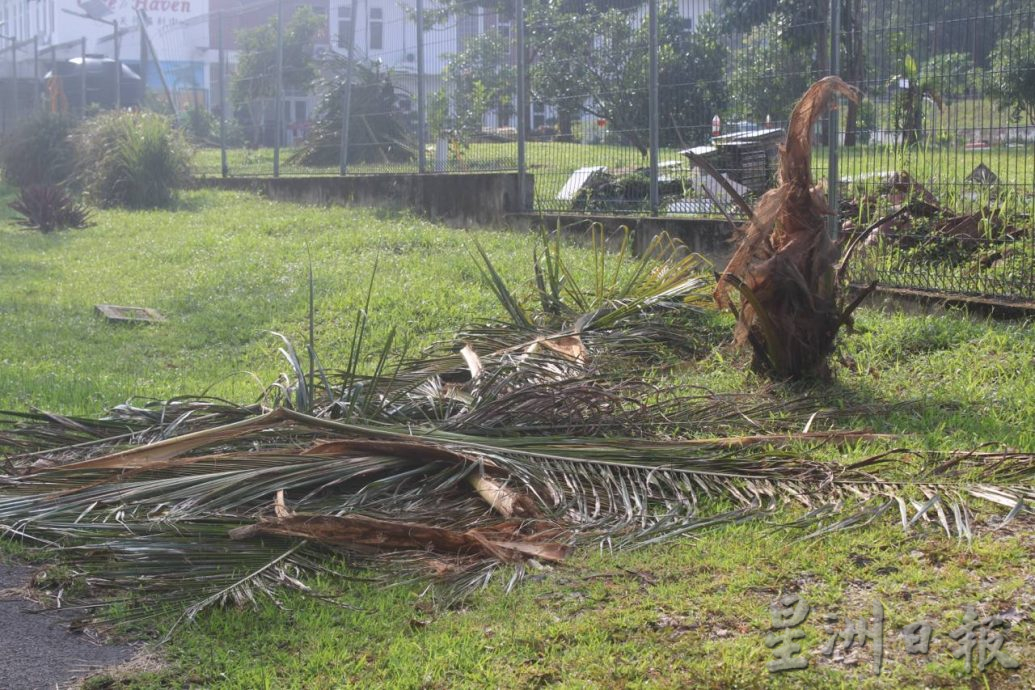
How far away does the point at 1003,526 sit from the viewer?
3.71 meters

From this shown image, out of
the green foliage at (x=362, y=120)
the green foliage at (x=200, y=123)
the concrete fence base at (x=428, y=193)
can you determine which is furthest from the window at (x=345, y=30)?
the green foliage at (x=200, y=123)

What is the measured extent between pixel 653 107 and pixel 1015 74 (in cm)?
361

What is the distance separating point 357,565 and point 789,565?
1.37 m

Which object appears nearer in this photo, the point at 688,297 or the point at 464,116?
the point at 688,297

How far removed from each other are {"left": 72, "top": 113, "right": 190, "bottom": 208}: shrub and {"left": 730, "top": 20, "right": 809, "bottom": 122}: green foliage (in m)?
10.8

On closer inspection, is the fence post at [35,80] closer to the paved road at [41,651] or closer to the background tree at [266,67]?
the background tree at [266,67]

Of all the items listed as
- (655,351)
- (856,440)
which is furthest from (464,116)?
(856,440)

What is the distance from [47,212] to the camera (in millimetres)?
14656

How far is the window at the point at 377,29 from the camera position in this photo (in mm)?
14918

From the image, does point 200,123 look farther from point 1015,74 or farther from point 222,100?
point 1015,74

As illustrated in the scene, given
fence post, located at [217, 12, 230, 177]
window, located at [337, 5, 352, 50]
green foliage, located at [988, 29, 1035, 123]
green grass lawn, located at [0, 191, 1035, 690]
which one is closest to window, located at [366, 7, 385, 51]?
window, located at [337, 5, 352, 50]

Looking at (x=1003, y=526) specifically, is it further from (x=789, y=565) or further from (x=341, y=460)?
(x=341, y=460)

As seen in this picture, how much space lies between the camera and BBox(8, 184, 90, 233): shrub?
576 inches

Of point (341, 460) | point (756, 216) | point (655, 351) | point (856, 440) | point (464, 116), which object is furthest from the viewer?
point (464, 116)
